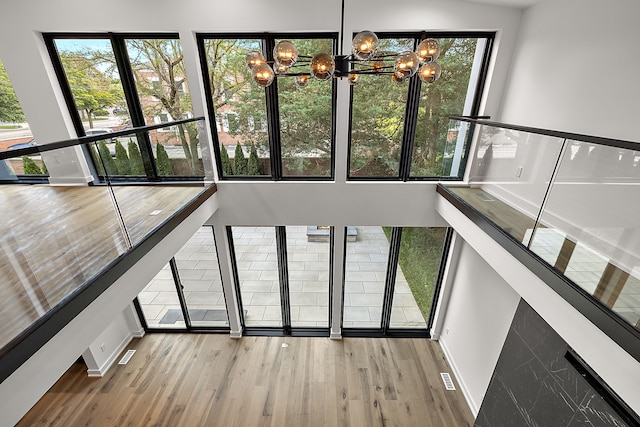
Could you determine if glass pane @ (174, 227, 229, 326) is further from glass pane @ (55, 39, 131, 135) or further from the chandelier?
the chandelier

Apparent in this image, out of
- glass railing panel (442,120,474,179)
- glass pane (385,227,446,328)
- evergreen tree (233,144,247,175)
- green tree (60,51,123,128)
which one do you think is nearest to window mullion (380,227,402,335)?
glass pane (385,227,446,328)

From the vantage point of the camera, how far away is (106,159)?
2.55 metres

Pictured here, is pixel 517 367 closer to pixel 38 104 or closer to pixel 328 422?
pixel 328 422

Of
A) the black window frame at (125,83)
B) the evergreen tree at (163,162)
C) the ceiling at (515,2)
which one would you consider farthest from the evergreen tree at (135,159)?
the ceiling at (515,2)

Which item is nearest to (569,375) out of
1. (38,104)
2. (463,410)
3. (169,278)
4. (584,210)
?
(584,210)

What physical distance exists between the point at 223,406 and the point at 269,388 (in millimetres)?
716

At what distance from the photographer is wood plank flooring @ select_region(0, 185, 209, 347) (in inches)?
78.5

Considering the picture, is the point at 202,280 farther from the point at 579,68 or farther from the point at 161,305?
the point at 579,68

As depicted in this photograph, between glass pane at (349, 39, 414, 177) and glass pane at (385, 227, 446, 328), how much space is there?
4.14ft

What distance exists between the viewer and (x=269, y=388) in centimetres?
459

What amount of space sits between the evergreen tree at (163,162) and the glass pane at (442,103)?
11.9 feet

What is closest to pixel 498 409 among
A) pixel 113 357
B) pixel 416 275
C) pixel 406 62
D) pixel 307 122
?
pixel 416 275

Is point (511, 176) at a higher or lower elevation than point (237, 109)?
lower

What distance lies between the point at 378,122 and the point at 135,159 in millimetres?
3337
